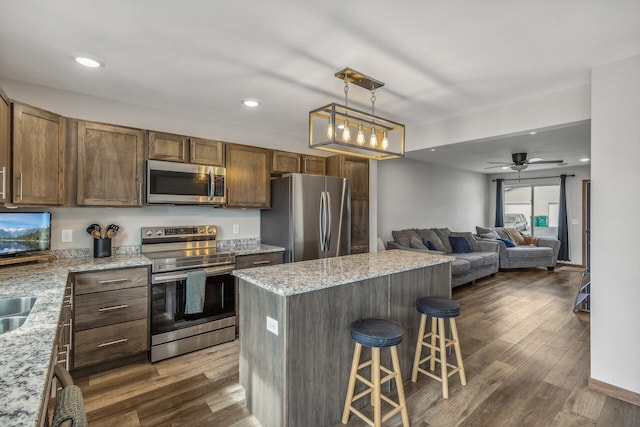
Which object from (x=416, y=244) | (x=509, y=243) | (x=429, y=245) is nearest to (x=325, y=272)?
A: (x=416, y=244)

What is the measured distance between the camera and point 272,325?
1.90 metres

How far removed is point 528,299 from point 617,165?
3.22 m

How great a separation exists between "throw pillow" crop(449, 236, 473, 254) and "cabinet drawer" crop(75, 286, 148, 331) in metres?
5.63

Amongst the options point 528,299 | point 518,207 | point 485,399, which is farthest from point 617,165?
point 518,207

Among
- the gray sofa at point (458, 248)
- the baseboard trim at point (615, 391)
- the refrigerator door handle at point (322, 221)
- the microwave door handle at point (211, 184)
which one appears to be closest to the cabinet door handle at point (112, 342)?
the microwave door handle at point (211, 184)

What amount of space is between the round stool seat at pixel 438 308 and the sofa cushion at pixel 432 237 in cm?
377

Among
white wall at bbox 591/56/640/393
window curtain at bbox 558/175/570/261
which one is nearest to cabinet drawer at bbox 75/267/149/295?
white wall at bbox 591/56/640/393

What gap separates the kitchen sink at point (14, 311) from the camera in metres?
1.60

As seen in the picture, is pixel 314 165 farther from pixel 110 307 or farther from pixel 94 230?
pixel 110 307

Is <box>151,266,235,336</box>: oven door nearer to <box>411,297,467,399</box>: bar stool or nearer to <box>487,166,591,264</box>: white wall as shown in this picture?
<box>411,297,467,399</box>: bar stool

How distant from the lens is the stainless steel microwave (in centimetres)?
315

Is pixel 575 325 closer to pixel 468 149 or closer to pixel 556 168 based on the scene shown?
pixel 468 149

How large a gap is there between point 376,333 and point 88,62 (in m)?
2.77

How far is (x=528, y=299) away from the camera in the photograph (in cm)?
492
